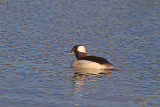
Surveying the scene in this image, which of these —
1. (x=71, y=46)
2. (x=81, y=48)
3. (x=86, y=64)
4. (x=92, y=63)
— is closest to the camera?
(x=92, y=63)

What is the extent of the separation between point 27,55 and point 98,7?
17.4m

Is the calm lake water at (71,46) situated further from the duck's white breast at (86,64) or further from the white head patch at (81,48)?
the white head patch at (81,48)

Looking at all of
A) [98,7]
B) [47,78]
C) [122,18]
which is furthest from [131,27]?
[47,78]

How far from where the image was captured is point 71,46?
22.4 m

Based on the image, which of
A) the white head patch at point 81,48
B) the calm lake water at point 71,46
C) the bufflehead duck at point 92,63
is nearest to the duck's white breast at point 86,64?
the bufflehead duck at point 92,63

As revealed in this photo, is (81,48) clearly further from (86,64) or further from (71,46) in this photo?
(71,46)

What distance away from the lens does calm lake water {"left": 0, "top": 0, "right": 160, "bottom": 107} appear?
13.2 m

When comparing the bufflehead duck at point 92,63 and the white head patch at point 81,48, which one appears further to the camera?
the white head patch at point 81,48

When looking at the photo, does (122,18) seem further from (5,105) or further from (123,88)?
(5,105)

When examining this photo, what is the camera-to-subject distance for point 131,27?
27.9m

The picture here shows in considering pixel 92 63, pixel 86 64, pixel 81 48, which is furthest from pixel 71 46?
pixel 92 63

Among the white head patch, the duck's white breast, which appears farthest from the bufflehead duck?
the white head patch

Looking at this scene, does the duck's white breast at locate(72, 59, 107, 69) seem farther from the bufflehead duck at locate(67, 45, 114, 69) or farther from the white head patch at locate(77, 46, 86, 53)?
the white head patch at locate(77, 46, 86, 53)

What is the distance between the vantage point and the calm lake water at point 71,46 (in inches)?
520
